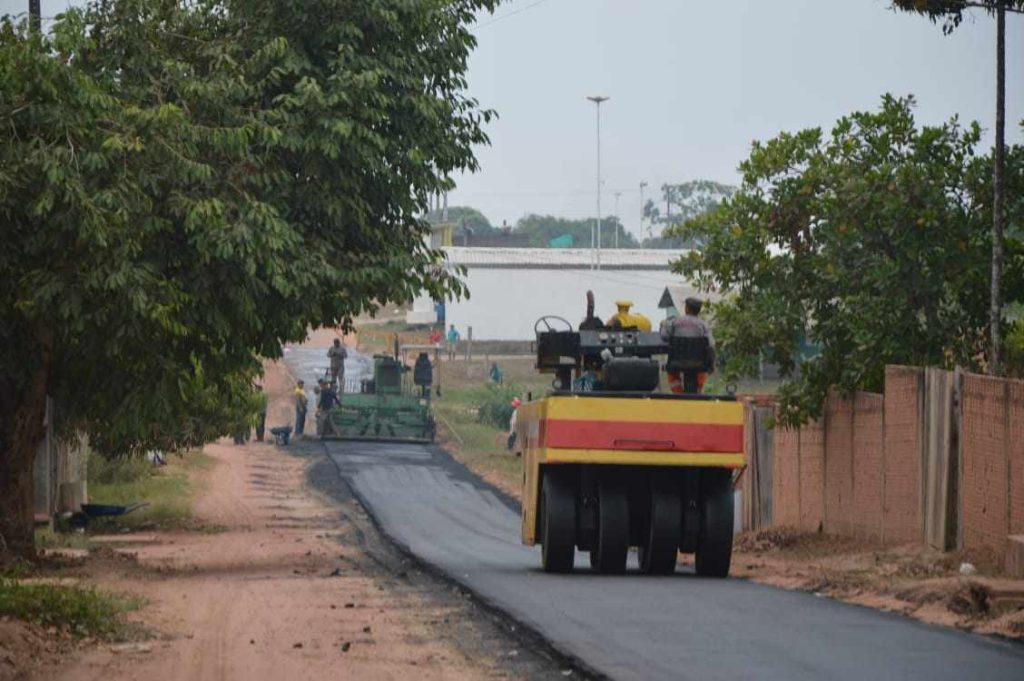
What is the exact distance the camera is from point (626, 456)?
18.8 metres

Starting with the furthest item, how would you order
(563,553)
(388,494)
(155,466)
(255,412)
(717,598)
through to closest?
(155,466)
(388,494)
(255,412)
(563,553)
(717,598)

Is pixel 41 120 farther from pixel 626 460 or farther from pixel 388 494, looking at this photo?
pixel 388 494

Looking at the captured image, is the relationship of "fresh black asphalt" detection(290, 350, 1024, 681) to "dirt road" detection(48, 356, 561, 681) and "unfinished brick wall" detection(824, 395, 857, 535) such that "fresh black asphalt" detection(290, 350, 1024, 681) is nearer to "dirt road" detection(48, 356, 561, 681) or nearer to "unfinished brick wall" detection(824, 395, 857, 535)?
"dirt road" detection(48, 356, 561, 681)

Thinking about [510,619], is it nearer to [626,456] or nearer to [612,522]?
[626,456]

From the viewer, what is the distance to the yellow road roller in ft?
61.7

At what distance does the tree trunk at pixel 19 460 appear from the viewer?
2145 centimetres

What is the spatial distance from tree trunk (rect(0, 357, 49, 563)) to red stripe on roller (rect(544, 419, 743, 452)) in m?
6.58

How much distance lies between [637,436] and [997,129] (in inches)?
263

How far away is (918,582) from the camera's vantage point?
689 inches

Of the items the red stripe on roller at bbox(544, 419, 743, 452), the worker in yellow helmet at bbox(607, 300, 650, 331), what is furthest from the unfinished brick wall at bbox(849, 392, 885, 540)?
the red stripe on roller at bbox(544, 419, 743, 452)

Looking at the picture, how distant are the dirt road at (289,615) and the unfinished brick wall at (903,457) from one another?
19.3 ft

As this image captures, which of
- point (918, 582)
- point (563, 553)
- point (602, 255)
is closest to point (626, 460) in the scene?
point (563, 553)

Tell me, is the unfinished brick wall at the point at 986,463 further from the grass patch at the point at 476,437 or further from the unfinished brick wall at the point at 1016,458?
the grass patch at the point at 476,437

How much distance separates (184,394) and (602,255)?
70164 mm
